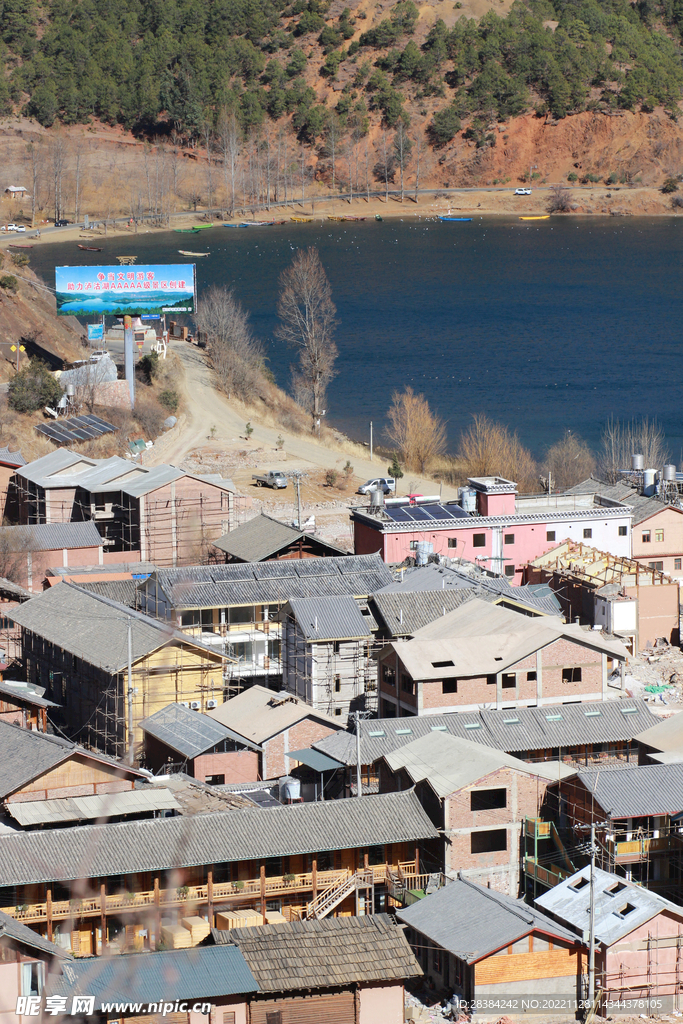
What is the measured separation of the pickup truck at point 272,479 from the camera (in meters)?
56.6

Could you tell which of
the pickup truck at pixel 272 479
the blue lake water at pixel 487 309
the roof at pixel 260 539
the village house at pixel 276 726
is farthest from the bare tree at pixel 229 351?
the village house at pixel 276 726

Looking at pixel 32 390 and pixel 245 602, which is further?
pixel 32 390

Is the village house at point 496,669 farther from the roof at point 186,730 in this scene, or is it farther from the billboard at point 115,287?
the billboard at point 115,287

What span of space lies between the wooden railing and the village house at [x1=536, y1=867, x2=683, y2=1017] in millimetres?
3705

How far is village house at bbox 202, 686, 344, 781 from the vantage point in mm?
30219

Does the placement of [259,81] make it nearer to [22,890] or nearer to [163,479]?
[163,479]

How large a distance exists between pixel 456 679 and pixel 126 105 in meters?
145

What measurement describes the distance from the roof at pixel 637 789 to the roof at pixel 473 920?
2.39 metres

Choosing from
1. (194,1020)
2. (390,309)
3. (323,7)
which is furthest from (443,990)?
(323,7)

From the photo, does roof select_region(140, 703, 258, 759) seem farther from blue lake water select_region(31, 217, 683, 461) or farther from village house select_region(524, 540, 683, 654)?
blue lake water select_region(31, 217, 683, 461)

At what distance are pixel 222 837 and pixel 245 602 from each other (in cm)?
1190

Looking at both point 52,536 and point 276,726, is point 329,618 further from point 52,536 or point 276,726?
point 52,536

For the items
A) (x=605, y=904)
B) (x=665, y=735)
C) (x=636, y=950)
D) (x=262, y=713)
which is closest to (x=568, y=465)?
(x=262, y=713)

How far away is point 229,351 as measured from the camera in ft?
235
